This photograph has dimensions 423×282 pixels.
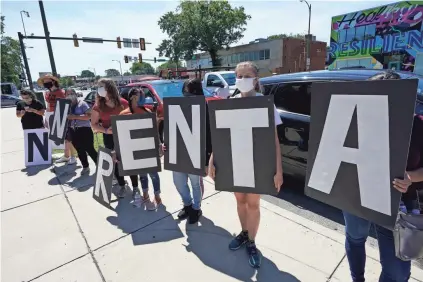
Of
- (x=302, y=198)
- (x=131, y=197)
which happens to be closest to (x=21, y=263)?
(x=131, y=197)

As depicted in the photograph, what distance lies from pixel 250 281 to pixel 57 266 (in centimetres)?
187

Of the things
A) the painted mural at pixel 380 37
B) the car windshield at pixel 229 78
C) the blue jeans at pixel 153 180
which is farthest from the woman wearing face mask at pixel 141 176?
the painted mural at pixel 380 37

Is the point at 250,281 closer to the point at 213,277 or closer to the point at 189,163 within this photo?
the point at 213,277

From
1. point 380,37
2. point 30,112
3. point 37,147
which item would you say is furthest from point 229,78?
point 380,37

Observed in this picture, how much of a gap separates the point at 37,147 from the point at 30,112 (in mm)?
749

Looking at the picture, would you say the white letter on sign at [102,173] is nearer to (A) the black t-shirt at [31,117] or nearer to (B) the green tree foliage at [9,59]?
(A) the black t-shirt at [31,117]

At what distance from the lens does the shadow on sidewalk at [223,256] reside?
214 centimetres

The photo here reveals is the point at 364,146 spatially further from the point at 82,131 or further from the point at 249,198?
the point at 82,131

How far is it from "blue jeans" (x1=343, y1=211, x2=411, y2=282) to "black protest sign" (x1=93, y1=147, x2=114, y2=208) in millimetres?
2596

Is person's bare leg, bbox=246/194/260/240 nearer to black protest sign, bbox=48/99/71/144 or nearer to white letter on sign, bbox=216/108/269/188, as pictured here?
white letter on sign, bbox=216/108/269/188

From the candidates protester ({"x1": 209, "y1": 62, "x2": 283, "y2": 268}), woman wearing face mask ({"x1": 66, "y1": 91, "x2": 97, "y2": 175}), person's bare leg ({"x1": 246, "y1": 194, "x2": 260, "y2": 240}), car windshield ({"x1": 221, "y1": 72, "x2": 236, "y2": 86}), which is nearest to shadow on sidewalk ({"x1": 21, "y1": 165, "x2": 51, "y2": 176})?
woman wearing face mask ({"x1": 66, "y1": 91, "x2": 97, "y2": 175})

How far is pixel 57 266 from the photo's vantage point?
2.41 m

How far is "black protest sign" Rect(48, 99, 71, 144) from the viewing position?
14.6 feet

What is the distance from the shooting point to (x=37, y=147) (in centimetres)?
527
